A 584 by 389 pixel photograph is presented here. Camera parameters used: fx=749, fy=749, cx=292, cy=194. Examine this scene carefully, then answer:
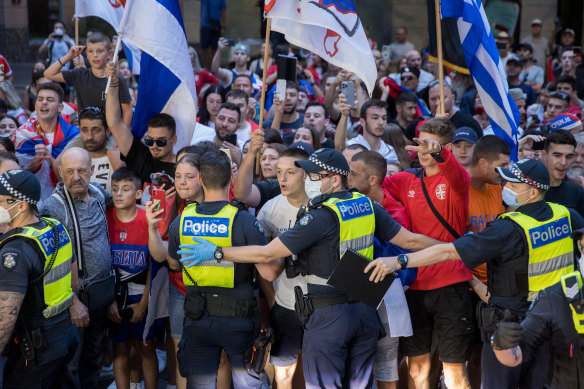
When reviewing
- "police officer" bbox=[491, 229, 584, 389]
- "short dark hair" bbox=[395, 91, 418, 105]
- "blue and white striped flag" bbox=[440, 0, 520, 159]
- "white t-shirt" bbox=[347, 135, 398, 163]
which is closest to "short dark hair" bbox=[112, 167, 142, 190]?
"white t-shirt" bbox=[347, 135, 398, 163]

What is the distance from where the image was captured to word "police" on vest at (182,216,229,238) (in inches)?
206

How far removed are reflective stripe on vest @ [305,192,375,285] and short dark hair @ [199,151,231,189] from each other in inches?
29.6

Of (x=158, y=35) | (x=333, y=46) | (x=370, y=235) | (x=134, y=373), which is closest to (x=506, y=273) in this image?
(x=370, y=235)

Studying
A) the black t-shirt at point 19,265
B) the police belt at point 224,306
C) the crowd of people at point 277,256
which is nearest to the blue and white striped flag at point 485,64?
→ the crowd of people at point 277,256

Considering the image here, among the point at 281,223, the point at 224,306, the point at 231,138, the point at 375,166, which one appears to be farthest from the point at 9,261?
the point at 231,138

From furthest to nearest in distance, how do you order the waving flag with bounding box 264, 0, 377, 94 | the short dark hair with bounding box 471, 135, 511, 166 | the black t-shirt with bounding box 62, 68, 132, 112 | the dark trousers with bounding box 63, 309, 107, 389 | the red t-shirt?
the black t-shirt with bounding box 62, 68, 132, 112 < the waving flag with bounding box 264, 0, 377, 94 < the short dark hair with bounding box 471, 135, 511, 166 < the dark trousers with bounding box 63, 309, 107, 389 < the red t-shirt

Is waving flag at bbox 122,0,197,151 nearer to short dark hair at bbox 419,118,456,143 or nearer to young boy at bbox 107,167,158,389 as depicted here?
young boy at bbox 107,167,158,389

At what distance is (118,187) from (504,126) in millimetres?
3570

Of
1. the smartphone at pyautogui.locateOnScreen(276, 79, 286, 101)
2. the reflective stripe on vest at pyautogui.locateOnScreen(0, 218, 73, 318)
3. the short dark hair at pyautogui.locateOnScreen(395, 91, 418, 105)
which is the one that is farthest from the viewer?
the short dark hair at pyautogui.locateOnScreen(395, 91, 418, 105)

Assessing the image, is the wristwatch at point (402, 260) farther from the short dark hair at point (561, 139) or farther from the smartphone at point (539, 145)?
the smartphone at point (539, 145)

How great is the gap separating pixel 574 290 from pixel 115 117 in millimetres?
4323

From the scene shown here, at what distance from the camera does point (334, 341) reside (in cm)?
521

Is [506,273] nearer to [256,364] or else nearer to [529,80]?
[256,364]

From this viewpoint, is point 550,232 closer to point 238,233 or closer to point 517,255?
point 517,255
